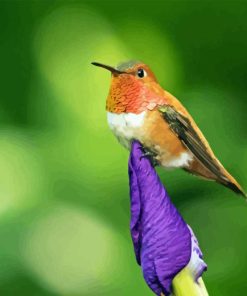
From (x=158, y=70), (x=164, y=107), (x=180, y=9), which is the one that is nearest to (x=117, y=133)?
(x=164, y=107)

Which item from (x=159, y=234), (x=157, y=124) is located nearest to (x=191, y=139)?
(x=157, y=124)

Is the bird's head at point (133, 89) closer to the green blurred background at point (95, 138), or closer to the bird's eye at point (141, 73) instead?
the bird's eye at point (141, 73)

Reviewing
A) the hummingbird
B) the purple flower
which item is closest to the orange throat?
the hummingbird

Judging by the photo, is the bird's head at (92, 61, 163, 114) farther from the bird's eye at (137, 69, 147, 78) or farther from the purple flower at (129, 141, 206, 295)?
the purple flower at (129, 141, 206, 295)

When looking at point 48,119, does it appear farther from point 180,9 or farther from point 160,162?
point 160,162

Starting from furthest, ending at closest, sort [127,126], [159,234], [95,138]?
[95,138] → [127,126] → [159,234]

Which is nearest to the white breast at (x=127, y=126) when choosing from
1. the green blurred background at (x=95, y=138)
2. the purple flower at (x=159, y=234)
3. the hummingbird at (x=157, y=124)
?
the hummingbird at (x=157, y=124)

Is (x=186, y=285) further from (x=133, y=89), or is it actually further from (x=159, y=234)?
(x=133, y=89)
